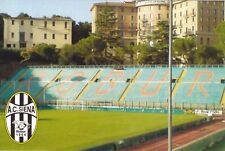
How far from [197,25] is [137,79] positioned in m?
49.8

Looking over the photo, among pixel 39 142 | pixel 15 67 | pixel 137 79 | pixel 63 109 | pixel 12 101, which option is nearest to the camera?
pixel 12 101

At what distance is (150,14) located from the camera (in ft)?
448

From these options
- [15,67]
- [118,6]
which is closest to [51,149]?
[15,67]

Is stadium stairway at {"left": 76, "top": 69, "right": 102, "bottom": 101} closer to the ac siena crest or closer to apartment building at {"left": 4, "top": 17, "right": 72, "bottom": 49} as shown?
apartment building at {"left": 4, "top": 17, "right": 72, "bottom": 49}

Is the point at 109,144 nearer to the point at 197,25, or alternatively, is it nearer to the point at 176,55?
the point at 176,55

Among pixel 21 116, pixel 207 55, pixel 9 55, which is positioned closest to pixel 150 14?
pixel 207 55

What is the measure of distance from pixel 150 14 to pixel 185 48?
53924 millimetres

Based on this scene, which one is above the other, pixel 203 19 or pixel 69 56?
pixel 203 19

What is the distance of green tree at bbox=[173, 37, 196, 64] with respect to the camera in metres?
83.8

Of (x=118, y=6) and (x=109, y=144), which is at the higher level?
(x=118, y=6)

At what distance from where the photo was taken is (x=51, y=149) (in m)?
22.6

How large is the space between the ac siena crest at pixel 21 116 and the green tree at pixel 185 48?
3158 inches

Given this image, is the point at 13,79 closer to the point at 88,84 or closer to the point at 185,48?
the point at 88,84

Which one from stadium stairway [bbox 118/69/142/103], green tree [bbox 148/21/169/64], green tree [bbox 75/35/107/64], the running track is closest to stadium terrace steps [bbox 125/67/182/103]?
stadium stairway [bbox 118/69/142/103]
